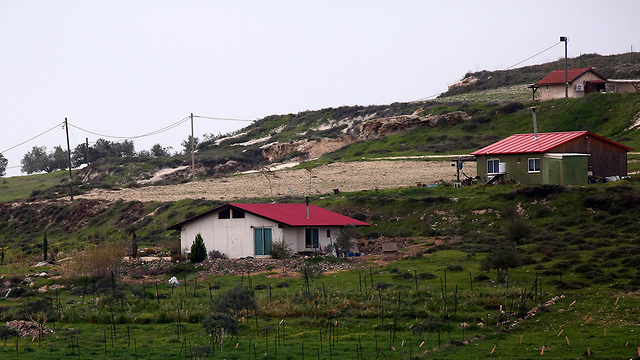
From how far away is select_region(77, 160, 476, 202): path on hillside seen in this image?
65.4 metres

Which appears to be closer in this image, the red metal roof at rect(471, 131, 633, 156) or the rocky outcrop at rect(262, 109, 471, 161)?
the red metal roof at rect(471, 131, 633, 156)

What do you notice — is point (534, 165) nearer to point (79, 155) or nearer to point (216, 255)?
point (216, 255)

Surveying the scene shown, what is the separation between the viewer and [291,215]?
43562 millimetres

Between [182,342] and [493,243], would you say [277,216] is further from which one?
[182,342]

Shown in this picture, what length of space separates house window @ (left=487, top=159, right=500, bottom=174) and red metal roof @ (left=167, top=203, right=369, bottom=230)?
15206 millimetres

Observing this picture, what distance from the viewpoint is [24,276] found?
119 ft

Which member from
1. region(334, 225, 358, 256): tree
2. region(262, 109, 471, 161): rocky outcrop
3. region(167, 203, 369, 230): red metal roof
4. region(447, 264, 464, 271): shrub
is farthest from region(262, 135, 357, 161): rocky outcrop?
region(447, 264, 464, 271): shrub

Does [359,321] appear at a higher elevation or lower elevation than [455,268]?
lower

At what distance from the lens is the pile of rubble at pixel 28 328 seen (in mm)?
22050

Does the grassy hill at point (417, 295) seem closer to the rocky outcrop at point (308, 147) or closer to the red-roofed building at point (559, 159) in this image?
the red-roofed building at point (559, 159)

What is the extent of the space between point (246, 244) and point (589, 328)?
79.3 ft

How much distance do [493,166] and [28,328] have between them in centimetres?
4093

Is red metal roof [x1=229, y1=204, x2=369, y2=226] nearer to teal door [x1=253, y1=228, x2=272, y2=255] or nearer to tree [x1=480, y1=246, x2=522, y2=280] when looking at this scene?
teal door [x1=253, y1=228, x2=272, y2=255]

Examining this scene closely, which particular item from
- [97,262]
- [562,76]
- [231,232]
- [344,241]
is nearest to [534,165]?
[344,241]
